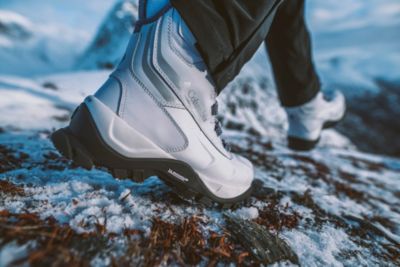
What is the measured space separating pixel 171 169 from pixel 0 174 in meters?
0.90

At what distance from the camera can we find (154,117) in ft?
3.61

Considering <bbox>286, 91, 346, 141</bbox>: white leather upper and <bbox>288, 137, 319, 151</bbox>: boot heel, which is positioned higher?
<bbox>286, 91, 346, 141</bbox>: white leather upper

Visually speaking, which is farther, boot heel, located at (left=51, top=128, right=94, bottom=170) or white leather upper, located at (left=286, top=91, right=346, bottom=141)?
white leather upper, located at (left=286, top=91, right=346, bottom=141)

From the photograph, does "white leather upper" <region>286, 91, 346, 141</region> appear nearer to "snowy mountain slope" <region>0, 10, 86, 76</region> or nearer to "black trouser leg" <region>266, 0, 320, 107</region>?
"black trouser leg" <region>266, 0, 320, 107</region>

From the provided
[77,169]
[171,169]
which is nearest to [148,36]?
[171,169]

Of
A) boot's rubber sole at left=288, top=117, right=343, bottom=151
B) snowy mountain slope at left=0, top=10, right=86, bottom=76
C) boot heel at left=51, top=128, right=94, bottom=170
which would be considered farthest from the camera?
snowy mountain slope at left=0, top=10, right=86, bottom=76

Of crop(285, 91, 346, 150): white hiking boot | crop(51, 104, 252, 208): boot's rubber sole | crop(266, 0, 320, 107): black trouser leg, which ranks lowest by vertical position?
crop(285, 91, 346, 150): white hiking boot

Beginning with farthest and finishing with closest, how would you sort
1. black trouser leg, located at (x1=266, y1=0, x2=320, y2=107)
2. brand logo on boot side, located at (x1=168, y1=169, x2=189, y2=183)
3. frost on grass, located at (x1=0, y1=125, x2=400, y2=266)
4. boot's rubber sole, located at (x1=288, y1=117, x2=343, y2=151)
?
boot's rubber sole, located at (x1=288, y1=117, x2=343, y2=151) → black trouser leg, located at (x1=266, y1=0, x2=320, y2=107) → brand logo on boot side, located at (x1=168, y1=169, x2=189, y2=183) → frost on grass, located at (x1=0, y1=125, x2=400, y2=266)

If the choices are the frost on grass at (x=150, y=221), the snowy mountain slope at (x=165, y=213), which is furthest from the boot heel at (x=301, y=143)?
the frost on grass at (x=150, y=221)

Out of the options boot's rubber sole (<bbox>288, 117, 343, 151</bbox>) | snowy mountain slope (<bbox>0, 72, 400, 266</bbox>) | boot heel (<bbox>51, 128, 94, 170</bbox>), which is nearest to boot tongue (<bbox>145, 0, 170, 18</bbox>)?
boot heel (<bbox>51, 128, 94, 170</bbox>)

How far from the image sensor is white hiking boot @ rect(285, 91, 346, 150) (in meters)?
2.22

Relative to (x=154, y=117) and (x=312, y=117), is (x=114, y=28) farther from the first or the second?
(x=154, y=117)

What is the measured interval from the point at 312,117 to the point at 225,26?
59.8 inches

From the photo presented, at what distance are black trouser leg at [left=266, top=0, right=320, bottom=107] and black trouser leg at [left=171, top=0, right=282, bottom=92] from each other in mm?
796
